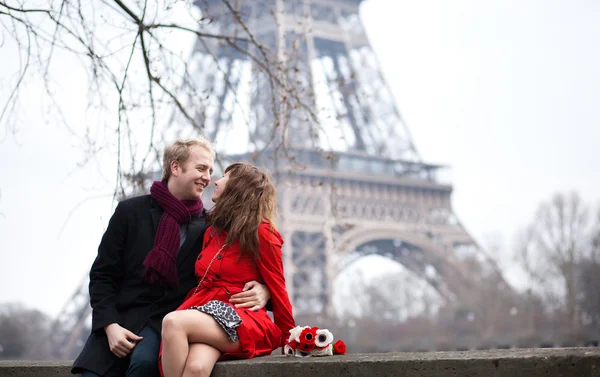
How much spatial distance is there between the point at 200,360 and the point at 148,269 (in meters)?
0.59

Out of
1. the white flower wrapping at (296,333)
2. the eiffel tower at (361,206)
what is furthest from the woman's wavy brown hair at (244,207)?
the eiffel tower at (361,206)

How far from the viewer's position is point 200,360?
330cm

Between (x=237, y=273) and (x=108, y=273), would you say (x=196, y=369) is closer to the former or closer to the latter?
(x=237, y=273)

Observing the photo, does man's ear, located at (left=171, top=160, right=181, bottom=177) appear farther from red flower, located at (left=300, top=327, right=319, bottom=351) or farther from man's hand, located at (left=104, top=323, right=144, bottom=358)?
red flower, located at (left=300, top=327, right=319, bottom=351)

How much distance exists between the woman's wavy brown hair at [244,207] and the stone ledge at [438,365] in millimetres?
532

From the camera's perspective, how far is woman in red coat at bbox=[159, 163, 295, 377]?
337cm

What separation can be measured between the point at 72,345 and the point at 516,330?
1928 centimetres

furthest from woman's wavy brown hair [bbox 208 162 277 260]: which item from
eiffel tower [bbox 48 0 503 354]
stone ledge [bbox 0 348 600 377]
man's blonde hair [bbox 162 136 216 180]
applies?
eiffel tower [bbox 48 0 503 354]

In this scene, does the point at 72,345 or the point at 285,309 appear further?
the point at 72,345

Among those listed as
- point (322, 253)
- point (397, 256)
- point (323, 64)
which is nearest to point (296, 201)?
point (322, 253)

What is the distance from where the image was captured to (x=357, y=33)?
122 ft

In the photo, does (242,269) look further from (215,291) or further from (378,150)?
(378,150)

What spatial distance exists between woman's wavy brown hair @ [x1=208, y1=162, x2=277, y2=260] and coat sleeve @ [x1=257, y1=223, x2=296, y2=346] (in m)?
0.04

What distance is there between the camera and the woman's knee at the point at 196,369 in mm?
3264
